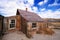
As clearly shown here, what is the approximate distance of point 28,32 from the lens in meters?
2.59

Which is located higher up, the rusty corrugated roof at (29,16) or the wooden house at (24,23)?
the rusty corrugated roof at (29,16)

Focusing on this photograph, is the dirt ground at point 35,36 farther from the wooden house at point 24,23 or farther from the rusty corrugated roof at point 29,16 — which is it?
the rusty corrugated roof at point 29,16

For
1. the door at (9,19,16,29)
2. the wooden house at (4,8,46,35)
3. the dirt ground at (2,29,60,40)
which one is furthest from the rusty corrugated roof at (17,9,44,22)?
the dirt ground at (2,29,60,40)

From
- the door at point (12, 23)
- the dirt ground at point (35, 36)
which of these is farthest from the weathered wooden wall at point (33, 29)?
the door at point (12, 23)

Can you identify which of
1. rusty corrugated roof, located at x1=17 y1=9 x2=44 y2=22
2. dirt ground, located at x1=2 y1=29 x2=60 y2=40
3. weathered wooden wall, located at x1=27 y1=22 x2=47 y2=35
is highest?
rusty corrugated roof, located at x1=17 y1=9 x2=44 y2=22

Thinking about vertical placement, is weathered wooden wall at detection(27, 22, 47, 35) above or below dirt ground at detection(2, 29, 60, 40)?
above

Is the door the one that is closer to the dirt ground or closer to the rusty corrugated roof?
the dirt ground

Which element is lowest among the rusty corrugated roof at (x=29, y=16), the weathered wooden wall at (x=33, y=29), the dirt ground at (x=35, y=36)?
the dirt ground at (x=35, y=36)

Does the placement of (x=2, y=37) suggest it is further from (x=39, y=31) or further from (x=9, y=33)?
(x=39, y=31)

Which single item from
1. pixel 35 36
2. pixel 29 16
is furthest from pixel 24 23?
pixel 35 36

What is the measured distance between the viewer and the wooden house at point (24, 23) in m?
2.58

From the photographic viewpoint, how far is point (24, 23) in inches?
102

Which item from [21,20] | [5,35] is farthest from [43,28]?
[5,35]

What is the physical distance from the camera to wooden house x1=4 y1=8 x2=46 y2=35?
2.58m
